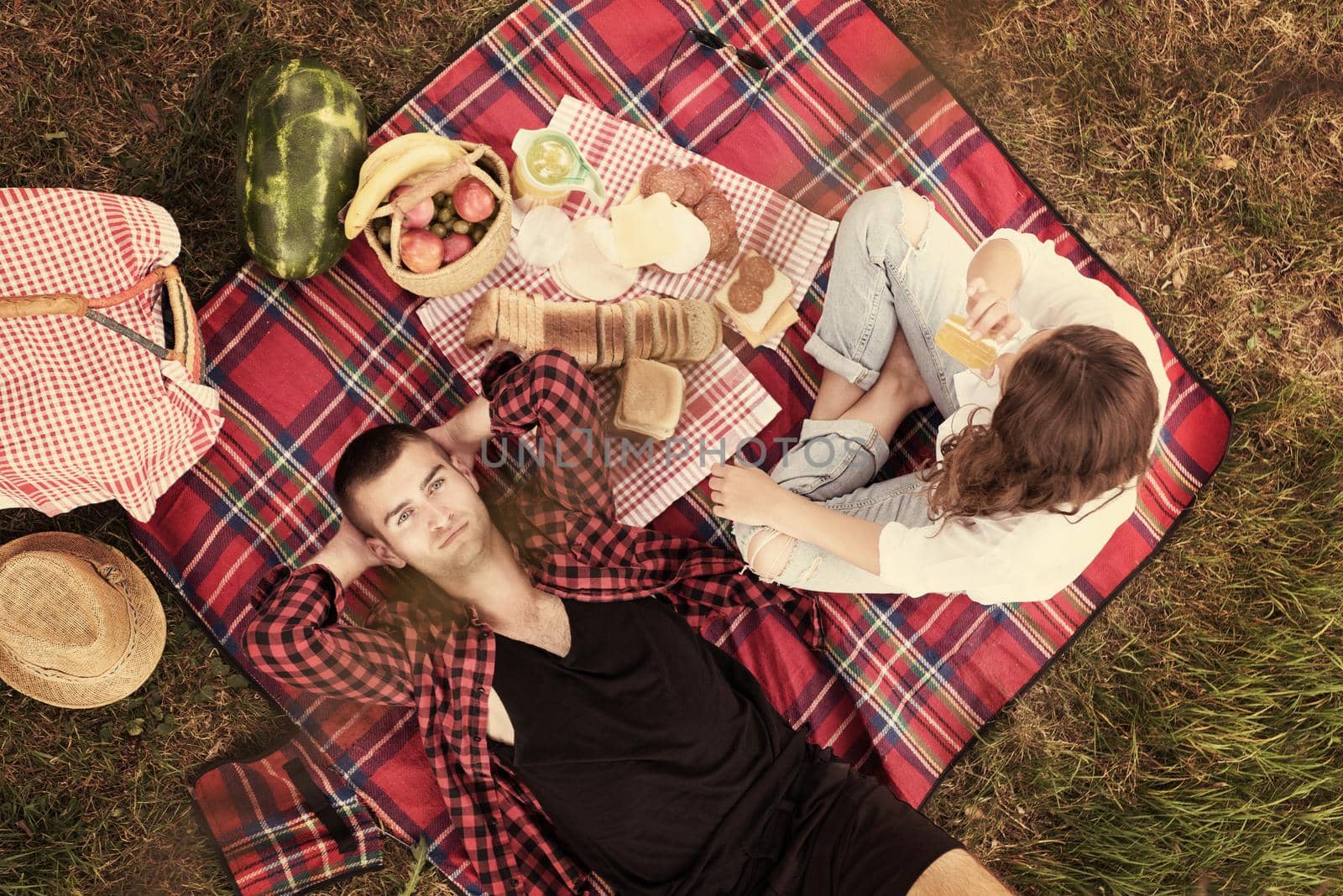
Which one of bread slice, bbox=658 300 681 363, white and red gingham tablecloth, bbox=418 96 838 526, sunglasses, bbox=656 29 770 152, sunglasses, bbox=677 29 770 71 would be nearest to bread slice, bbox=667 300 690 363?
bread slice, bbox=658 300 681 363

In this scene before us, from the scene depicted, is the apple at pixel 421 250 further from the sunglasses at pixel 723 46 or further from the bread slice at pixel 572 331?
the sunglasses at pixel 723 46

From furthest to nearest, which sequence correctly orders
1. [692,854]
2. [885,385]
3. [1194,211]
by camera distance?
[1194,211], [885,385], [692,854]

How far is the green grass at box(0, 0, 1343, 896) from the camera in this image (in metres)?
3.46

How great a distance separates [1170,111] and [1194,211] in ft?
1.43

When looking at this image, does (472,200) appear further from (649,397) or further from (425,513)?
(425,513)

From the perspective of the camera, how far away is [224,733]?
11.5 feet

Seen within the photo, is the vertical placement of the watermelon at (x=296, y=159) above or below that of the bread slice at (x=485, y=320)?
above

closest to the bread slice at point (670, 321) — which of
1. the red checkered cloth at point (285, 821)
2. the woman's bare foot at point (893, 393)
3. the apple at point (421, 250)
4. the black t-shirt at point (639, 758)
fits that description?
the woman's bare foot at point (893, 393)

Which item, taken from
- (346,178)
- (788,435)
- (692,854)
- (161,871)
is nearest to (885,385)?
(788,435)

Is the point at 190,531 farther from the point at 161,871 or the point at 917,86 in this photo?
the point at 917,86

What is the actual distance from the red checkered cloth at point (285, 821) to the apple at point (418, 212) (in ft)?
6.55

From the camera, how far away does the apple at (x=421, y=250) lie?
10.1ft

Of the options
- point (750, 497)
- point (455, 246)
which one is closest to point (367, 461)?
point (455, 246)

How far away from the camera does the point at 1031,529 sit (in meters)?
2.62
